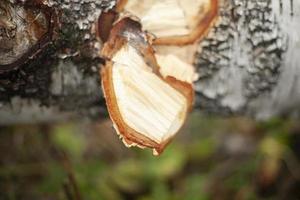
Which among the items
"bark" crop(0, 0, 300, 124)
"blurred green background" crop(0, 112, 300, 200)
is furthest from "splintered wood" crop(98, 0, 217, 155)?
"blurred green background" crop(0, 112, 300, 200)

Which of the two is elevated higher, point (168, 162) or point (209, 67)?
point (209, 67)

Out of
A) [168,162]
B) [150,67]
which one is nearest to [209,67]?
[150,67]

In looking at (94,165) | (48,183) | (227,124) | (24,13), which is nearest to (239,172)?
(227,124)

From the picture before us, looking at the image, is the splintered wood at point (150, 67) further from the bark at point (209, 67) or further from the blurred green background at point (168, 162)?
the blurred green background at point (168, 162)

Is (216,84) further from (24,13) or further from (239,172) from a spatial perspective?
(239,172)

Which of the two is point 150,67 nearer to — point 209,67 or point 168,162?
point 209,67
